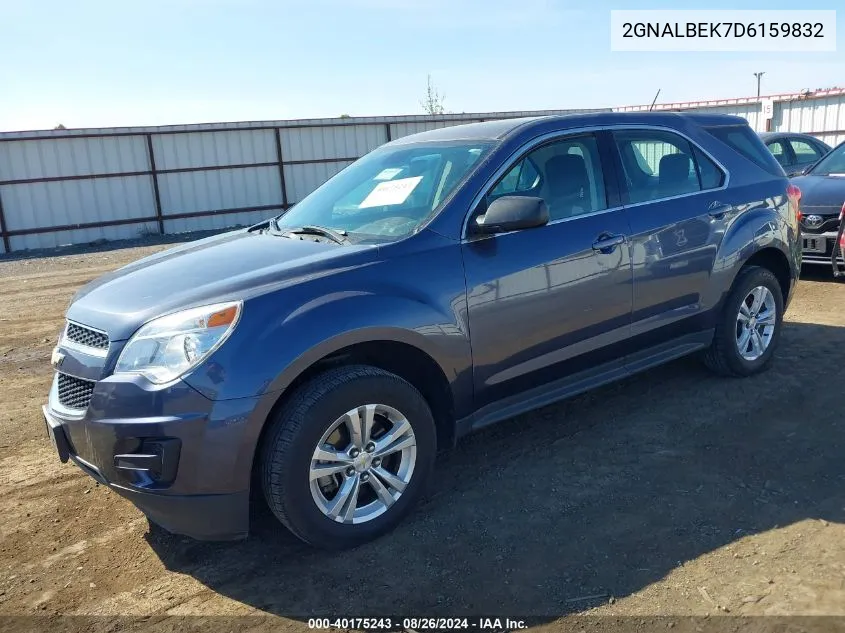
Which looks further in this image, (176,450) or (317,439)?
(317,439)

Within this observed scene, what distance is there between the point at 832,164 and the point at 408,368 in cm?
797

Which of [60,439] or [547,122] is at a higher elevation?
[547,122]

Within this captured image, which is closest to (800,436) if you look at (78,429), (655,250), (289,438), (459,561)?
(655,250)

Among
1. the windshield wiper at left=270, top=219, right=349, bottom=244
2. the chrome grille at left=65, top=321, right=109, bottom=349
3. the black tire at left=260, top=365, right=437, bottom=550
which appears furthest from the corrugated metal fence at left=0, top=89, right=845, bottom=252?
the chrome grille at left=65, top=321, right=109, bottom=349

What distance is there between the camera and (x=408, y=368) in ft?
11.4

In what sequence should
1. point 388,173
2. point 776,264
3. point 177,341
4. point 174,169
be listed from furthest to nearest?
point 174,169 → point 776,264 → point 388,173 → point 177,341

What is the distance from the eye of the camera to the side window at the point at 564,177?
3926 mm

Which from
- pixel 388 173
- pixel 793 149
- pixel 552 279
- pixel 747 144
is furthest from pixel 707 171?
pixel 793 149

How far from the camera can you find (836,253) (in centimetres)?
751

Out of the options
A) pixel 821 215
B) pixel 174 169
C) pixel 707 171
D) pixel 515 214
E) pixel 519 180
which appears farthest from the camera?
pixel 174 169

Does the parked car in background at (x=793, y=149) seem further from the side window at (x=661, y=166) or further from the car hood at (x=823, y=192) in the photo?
the side window at (x=661, y=166)

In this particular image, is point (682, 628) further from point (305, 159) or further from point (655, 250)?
point (305, 159)

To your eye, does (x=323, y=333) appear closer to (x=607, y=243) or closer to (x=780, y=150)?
(x=607, y=243)

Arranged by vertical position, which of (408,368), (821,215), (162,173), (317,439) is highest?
(162,173)
